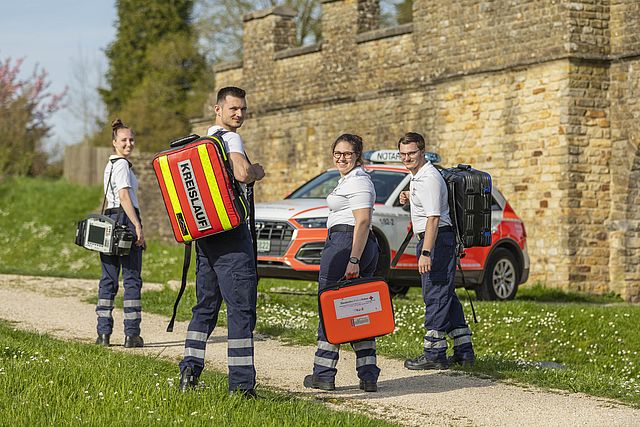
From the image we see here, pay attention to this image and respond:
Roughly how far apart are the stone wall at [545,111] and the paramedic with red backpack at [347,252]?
464 inches

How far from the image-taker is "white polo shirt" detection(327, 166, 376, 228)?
347 inches

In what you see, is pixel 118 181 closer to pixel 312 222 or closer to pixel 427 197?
pixel 427 197

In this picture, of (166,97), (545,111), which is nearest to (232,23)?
(166,97)

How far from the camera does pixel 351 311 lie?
8.75 metres

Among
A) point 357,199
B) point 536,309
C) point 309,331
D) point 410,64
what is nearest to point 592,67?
point 410,64

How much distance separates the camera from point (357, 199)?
8820 mm

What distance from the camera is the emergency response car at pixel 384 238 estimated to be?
15.0 metres

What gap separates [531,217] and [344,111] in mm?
6701

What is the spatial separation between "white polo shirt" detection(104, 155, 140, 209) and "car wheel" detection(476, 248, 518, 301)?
6.84 meters

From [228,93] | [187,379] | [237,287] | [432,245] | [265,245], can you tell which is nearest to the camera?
[237,287]

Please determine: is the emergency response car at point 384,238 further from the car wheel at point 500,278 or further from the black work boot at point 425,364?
the black work boot at point 425,364

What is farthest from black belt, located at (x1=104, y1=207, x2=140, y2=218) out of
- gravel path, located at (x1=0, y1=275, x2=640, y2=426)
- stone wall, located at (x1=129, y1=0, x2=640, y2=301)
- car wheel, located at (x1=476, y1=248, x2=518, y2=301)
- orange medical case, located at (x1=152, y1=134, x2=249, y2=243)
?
stone wall, located at (x1=129, y1=0, x2=640, y2=301)

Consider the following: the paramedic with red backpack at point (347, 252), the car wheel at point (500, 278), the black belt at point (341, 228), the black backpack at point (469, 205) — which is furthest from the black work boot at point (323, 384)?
the car wheel at point (500, 278)

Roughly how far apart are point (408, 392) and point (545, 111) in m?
12.3
